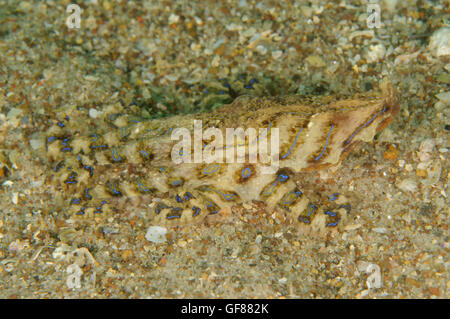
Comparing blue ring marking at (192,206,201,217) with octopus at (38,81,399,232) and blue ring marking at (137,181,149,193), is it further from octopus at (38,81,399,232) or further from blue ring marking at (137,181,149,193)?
blue ring marking at (137,181,149,193)

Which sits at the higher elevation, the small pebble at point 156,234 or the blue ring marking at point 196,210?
the blue ring marking at point 196,210

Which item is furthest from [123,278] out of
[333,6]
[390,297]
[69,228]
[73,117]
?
[333,6]

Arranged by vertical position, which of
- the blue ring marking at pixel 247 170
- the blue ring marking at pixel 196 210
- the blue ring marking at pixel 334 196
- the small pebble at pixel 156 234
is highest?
the blue ring marking at pixel 247 170

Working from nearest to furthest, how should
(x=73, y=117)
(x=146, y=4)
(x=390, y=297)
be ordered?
(x=390, y=297) < (x=73, y=117) < (x=146, y=4)

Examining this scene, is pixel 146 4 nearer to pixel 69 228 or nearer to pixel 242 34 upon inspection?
pixel 242 34

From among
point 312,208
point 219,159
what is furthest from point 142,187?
point 312,208

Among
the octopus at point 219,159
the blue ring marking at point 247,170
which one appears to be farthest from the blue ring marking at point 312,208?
the blue ring marking at point 247,170

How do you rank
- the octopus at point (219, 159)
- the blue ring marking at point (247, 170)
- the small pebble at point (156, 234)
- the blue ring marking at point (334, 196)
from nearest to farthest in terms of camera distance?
the octopus at point (219, 159)
the blue ring marking at point (247, 170)
the small pebble at point (156, 234)
the blue ring marking at point (334, 196)

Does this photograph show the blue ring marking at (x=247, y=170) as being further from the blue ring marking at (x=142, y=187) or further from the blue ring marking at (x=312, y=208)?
the blue ring marking at (x=142, y=187)
